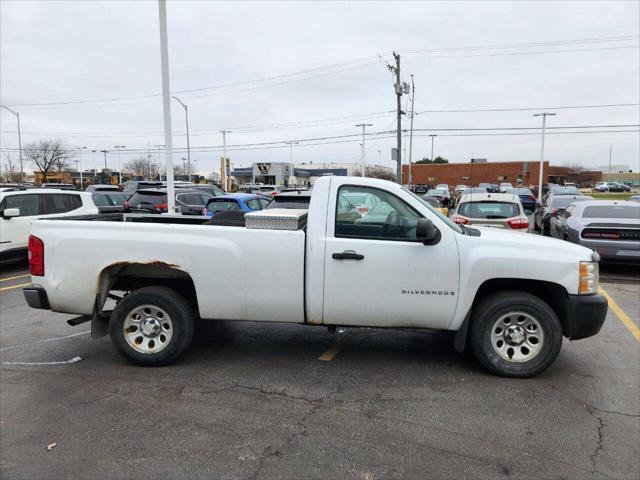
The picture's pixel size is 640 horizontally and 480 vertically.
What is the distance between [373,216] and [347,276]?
641 mm

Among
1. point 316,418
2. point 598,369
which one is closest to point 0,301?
point 316,418

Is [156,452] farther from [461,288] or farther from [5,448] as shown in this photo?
[461,288]

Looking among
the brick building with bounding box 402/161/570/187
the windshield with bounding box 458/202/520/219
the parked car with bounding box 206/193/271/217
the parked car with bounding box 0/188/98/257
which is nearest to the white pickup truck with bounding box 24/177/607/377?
the windshield with bounding box 458/202/520/219

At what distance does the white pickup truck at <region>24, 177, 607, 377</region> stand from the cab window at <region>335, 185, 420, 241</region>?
10 millimetres

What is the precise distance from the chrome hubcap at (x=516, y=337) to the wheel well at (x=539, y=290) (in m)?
0.30

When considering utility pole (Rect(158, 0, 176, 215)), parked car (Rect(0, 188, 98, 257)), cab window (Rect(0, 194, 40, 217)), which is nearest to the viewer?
parked car (Rect(0, 188, 98, 257))

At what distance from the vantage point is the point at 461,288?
4473mm

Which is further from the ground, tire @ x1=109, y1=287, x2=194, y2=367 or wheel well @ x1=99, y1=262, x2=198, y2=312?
wheel well @ x1=99, y1=262, x2=198, y2=312

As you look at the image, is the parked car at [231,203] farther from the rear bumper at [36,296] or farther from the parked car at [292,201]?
the rear bumper at [36,296]

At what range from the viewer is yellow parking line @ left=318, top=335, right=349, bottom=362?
510 cm

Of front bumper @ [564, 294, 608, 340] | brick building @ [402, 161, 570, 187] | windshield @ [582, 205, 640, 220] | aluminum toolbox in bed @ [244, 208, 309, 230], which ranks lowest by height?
front bumper @ [564, 294, 608, 340]

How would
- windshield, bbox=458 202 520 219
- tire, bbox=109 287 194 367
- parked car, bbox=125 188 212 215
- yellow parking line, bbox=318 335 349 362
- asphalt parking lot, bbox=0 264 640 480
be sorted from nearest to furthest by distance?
asphalt parking lot, bbox=0 264 640 480
tire, bbox=109 287 194 367
yellow parking line, bbox=318 335 349 362
windshield, bbox=458 202 520 219
parked car, bbox=125 188 212 215

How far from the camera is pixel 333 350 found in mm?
5352

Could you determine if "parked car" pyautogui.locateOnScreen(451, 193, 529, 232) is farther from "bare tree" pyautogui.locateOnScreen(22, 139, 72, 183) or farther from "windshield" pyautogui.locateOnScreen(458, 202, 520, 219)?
"bare tree" pyautogui.locateOnScreen(22, 139, 72, 183)
